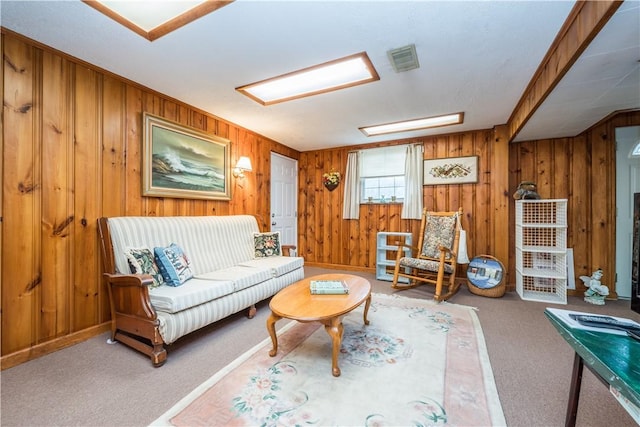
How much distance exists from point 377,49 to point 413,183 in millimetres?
2565

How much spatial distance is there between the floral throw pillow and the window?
6.02ft

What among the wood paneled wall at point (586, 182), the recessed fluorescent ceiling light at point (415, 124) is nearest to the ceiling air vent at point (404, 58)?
the recessed fluorescent ceiling light at point (415, 124)

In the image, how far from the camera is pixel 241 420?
1287 mm

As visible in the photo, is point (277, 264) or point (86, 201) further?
point (277, 264)

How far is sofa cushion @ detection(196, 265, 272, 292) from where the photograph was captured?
2.43 metres

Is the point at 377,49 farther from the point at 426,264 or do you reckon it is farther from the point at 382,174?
the point at 382,174

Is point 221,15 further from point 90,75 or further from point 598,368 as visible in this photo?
point 598,368

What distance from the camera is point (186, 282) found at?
2301mm

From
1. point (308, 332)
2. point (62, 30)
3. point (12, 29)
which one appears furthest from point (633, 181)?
point (12, 29)

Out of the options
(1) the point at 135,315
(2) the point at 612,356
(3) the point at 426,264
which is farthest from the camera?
(3) the point at 426,264

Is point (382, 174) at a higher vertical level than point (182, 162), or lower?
higher

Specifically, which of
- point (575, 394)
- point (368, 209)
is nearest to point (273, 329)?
point (575, 394)

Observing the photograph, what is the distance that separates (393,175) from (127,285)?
3807 mm

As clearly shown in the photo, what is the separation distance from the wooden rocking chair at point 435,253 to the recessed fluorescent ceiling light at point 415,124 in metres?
1.22
